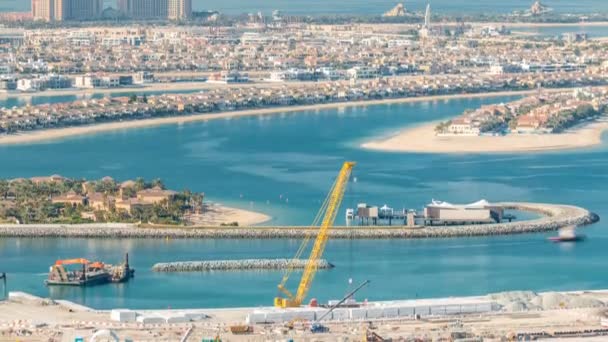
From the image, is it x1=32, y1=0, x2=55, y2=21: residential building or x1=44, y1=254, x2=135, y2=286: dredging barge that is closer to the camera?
x1=44, y1=254, x2=135, y2=286: dredging barge

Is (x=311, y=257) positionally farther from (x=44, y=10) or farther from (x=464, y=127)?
(x=44, y=10)

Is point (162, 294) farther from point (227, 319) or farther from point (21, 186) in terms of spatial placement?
point (21, 186)

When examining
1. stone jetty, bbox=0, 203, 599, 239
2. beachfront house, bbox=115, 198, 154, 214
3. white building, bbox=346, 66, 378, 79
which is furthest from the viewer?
white building, bbox=346, 66, 378, 79

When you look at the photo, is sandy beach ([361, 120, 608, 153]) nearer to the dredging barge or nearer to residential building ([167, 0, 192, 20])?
the dredging barge

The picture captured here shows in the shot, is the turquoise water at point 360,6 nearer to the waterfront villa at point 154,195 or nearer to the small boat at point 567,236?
the waterfront villa at point 154,195

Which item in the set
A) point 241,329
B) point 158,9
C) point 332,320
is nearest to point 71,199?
point 332,320

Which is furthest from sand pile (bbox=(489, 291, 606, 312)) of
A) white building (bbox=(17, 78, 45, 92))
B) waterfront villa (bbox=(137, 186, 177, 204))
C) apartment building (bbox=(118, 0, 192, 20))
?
apartment building (bbox=(118, 0, 192, 20))

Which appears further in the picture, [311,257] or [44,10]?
[44,10]
